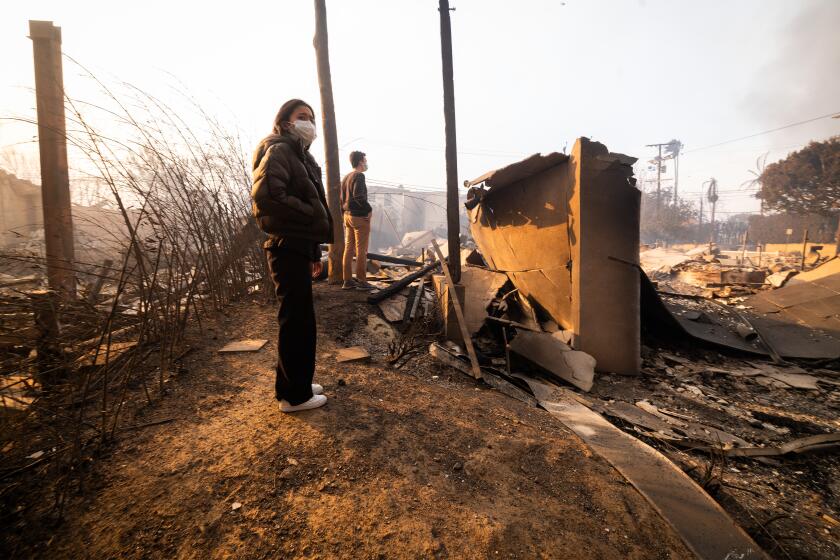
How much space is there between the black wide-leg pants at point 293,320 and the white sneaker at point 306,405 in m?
0.02

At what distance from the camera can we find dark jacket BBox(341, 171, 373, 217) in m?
4.71

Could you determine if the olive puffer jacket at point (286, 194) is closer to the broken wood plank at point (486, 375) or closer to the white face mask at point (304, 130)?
the white face mask at point (304, 130)

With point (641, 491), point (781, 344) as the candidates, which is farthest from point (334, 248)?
point (781, 344)

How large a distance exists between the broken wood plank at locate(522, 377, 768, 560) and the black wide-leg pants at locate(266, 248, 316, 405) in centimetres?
165

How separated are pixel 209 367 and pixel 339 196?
3214mm

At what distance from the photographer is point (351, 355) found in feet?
9.72

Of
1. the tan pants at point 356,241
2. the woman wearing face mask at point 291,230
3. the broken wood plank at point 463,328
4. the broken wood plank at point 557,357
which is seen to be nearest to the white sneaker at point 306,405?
the woman wearing face mask at point 291,230

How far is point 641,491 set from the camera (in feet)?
5.16

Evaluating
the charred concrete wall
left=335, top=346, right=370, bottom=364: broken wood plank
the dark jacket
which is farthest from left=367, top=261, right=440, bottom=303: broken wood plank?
the charred concrete wall

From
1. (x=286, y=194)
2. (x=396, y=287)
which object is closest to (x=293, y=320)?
(x=286, y=194)

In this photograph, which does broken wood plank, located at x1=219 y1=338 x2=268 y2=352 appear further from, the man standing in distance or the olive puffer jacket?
the man standing in distance

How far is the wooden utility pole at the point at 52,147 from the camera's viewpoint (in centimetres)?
219

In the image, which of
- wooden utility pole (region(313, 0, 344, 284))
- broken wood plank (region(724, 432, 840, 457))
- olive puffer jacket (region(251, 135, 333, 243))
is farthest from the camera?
wooden utility pole (region(313, 0, 344, 284))

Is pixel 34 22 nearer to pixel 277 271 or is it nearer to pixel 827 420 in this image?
pixel 277 271
